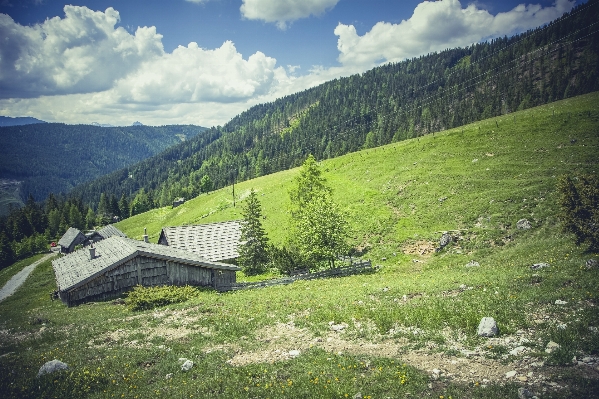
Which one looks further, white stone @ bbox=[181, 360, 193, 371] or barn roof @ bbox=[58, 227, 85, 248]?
barn roof @ bbox=[58, 227, 85, 248]

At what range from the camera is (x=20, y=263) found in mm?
82562

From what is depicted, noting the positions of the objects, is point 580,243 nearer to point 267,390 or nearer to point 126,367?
point 267,390

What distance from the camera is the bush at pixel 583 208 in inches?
827

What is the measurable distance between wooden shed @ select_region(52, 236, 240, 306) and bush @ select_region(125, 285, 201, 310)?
171 inches

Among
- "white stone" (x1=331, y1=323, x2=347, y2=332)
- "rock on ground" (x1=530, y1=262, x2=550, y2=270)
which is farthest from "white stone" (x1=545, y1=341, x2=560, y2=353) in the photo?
"rock on ground" (x1=530, y1=262, x2=550, y2=270)

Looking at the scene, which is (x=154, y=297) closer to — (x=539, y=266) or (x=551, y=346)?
(x=551, y=346)

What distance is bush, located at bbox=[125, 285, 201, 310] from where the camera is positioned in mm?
24047

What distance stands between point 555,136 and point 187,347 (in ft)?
198

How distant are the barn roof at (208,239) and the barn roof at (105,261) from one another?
916cm

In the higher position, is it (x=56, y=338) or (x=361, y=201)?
(x=361, y=201)

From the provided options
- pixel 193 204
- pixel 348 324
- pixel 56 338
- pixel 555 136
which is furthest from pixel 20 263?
pixel 555 136

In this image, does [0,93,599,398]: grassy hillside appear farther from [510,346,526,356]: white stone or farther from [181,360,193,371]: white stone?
[181,360,193,371]: white stone

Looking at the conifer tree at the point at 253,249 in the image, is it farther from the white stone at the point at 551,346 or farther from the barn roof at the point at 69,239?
the barn roof at the point at 69,239

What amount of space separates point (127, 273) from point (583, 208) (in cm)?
3658
